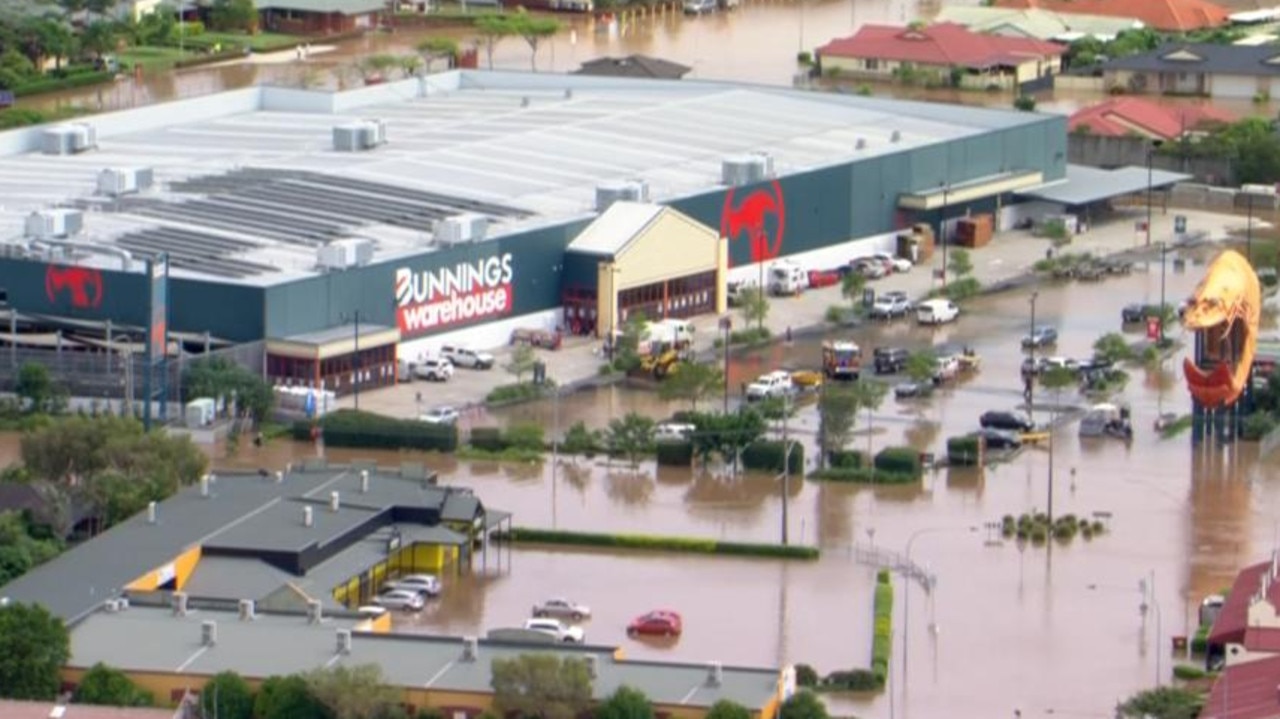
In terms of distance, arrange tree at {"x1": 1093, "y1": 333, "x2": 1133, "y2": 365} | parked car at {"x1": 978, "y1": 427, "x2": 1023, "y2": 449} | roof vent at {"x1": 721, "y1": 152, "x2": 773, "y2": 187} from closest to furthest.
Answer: parked car at {"x1": 978, "y1": 427, "x2": 1023, "y2": 449}
tree at {"x1": 1093, "y1": 333, "x2": 1133, "y2": 365}
roof vent at {"x1": 721, "y1": 152, "x2": 773, "y2": 187}

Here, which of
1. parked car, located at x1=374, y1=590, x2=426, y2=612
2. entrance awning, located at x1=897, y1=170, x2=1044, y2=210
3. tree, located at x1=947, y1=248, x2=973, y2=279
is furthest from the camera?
entrance awning, located at x1=897, y1=170, x2=1044, y2=210

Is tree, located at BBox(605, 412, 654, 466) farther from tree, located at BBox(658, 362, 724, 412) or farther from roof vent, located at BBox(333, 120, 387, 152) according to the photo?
roof vent, located at BBox(333, 120, 387, 152)

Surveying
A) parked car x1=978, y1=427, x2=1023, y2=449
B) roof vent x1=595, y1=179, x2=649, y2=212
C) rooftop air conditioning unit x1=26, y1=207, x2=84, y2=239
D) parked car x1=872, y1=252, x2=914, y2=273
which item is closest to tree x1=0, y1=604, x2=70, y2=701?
parked car x1=978, y1=427, x2=1023, y2=449

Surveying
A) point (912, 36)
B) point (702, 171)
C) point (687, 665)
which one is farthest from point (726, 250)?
point (912, 36)

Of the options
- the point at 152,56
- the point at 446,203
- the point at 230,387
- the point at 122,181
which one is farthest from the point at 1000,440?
the point at 152,56

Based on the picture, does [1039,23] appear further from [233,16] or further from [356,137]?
[356,137]

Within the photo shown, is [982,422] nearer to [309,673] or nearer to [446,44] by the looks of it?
[309,673]
